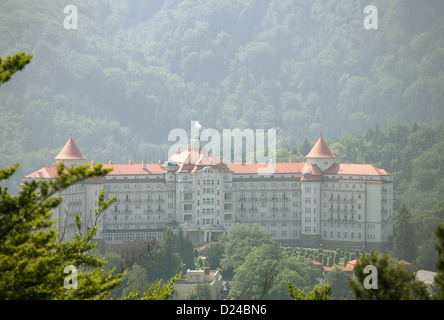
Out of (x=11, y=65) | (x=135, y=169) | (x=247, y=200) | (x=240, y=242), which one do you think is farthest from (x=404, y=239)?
(x=11, y=65)

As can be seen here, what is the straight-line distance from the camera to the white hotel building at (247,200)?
124688 millimetres

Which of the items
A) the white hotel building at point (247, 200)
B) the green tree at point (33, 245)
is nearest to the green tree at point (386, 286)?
the green tree at point (33, 245)

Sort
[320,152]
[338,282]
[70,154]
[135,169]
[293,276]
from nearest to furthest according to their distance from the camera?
1. [293,276]
2. [338,282]
3. [70,154]
4. [135,169]
5. [320,152]

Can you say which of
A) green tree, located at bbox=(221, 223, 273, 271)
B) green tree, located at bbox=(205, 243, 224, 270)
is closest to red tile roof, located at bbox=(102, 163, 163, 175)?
green tree, located at bbox=(221, 223, 273, 271)

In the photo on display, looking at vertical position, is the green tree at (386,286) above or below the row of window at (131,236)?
above

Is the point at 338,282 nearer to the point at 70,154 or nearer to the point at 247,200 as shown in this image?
the point at 247,200

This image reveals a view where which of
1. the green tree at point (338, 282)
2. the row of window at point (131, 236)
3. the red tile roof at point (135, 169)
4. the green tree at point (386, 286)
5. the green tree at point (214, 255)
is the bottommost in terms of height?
the green tree at point (338, 282)

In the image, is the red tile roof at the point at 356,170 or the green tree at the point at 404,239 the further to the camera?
the red tile roof at the point at 356,170

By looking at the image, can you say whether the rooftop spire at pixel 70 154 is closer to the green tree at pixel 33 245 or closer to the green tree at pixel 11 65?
the green tree at pixel 33 245

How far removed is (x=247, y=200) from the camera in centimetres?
13050

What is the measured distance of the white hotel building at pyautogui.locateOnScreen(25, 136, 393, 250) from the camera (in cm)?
12469

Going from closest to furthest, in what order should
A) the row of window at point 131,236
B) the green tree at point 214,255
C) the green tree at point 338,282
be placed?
the green tree at point 338,282 < the green tree at point 214,255 < the row of window at point 131,236
